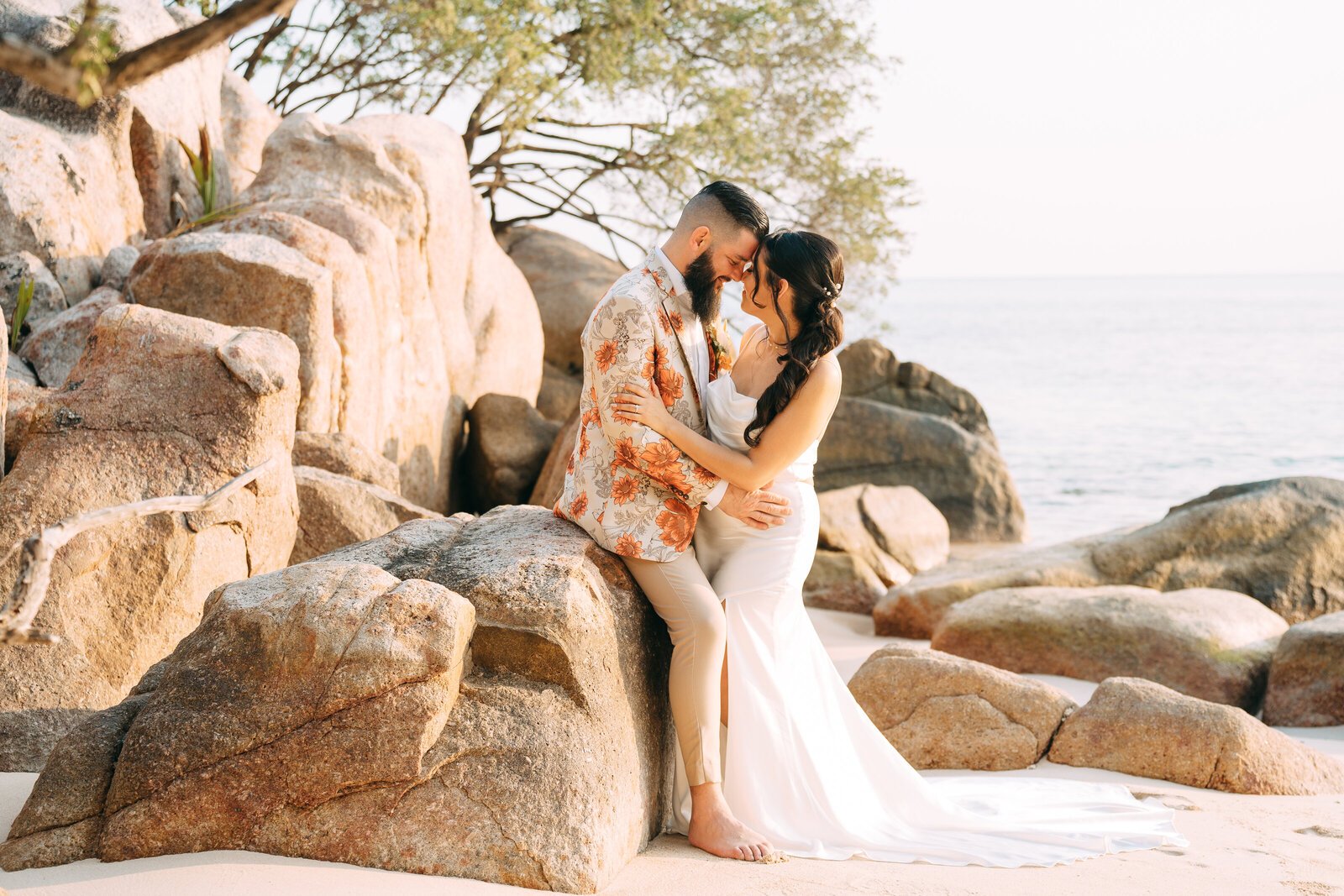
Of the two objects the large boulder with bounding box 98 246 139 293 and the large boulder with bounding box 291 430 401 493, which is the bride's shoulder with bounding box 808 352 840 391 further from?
the large boulder with bounding box 98 246 139 293

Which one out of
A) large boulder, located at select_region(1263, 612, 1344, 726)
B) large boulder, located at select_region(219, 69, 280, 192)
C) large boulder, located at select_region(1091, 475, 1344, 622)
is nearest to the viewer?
large boulder, located at select_region(1263, 612, 1344, 726)

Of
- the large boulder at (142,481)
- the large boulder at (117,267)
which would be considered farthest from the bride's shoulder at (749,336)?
the large boulder at (117,267)

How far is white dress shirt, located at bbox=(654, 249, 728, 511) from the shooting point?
434 cm

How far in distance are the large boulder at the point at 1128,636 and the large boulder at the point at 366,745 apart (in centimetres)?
489

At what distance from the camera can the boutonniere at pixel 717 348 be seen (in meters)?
4.60

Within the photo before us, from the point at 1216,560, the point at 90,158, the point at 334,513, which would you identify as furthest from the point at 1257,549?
the point at 90,158

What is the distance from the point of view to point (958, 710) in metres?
5.82

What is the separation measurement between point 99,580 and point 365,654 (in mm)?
2449

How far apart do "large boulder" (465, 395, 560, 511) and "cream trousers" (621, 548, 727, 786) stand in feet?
22.7

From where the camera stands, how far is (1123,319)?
3430 inches

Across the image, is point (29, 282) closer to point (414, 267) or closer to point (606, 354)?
point (414, 267)

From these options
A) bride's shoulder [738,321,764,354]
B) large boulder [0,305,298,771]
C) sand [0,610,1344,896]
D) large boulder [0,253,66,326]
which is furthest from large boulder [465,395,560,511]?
sand [0,610,1344,896]

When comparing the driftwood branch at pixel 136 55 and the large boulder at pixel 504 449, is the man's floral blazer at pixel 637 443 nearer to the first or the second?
the driftwood branch at pixel 136 55

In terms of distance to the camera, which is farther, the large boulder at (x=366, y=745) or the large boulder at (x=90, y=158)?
the large boulder at (x=90, y=158)
